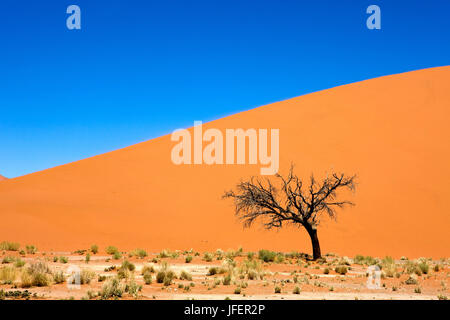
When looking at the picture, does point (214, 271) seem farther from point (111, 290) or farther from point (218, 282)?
point (111, 290)

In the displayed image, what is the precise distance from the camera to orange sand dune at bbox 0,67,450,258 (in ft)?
86.4

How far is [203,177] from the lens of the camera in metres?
36.3

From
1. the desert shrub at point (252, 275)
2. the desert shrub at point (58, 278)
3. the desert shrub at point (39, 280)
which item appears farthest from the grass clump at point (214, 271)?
the desert shrub at point (39, 280)

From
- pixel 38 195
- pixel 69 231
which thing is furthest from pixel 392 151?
pixel 38 195

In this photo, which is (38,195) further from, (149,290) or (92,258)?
(149,290)

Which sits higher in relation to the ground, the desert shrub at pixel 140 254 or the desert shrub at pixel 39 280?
the desert shrub at pixel 39 280

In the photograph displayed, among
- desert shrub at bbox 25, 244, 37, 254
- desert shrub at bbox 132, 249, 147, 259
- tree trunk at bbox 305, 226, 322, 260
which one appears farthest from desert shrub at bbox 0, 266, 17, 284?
tree trunk at bbox 305, 226, 322, 260

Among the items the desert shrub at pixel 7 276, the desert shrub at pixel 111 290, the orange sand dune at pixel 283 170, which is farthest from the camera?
the orange sand dune at pixel 283 170

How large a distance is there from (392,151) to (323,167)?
6431 mm

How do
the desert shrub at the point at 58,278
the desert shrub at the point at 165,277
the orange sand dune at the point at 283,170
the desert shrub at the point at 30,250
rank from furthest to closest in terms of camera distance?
the orange sand dune at the point at 283,170
the desert shrub at the point at 30,250
the desert shrub at the point at 165,277
the desert shrub at the point at 58,278

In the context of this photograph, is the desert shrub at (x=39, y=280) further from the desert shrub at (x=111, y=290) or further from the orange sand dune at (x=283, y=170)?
the orange sand dune at (x=283, y=170)

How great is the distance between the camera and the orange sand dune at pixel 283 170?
26328mm

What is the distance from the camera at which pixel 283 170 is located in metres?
35.4
